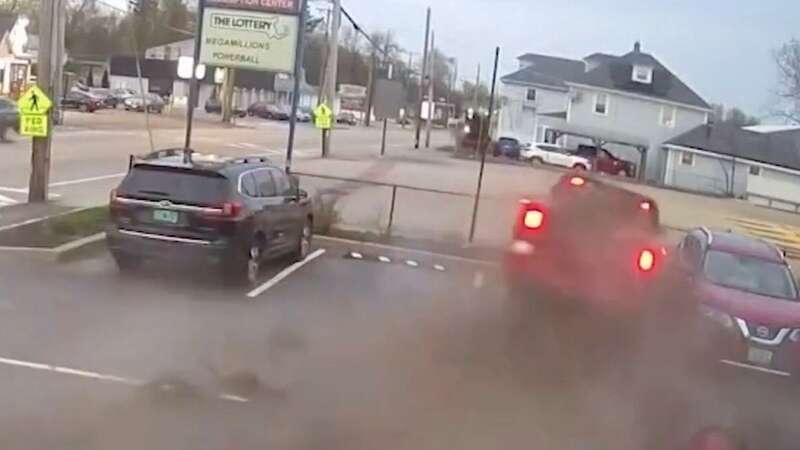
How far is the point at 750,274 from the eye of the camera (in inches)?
540

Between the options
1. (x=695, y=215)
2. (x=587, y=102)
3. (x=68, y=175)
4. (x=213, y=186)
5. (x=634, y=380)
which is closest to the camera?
(x=634, y=380)

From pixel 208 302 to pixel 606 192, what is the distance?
4.56 meters

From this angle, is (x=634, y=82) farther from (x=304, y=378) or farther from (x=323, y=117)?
(x=304, y=378)

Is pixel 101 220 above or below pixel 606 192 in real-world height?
below

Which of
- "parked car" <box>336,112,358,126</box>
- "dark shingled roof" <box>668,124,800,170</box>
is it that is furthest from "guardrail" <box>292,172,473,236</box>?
"parked car" <box>336,112,358,126</box>

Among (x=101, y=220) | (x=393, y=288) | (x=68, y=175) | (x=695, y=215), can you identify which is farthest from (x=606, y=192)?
(x=695, y=215)

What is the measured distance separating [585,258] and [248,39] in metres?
13.1

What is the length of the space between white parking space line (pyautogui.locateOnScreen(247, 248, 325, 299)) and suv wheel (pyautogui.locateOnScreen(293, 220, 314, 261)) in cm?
9

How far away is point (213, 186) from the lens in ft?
46.9

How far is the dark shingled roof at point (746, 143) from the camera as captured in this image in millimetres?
60162

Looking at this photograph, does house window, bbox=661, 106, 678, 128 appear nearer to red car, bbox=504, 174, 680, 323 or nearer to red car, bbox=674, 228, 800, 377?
red car, bbox=674, 228, 800, 377

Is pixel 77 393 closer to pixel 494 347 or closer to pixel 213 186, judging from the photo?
pixel 494 347

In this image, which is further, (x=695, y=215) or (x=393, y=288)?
(x=695, y=215)

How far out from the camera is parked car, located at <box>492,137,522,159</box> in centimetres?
6334
